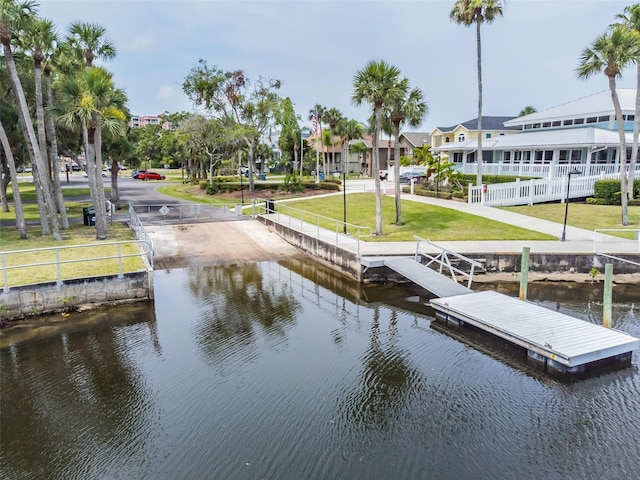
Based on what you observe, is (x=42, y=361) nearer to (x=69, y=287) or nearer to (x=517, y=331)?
(x=69, y=287)

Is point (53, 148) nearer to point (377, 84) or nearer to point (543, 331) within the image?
point (377, 84)

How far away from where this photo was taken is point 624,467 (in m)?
6.85

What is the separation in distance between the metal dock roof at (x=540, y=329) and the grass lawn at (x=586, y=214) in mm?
10267

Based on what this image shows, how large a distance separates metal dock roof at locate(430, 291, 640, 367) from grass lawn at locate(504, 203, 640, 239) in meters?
10.3

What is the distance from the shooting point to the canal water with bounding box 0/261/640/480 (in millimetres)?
6957

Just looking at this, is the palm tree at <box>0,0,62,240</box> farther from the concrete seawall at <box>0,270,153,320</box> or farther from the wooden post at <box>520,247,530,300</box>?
the wooden post at <box>520,247,530,300</box>

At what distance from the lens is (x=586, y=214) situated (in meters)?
23.9

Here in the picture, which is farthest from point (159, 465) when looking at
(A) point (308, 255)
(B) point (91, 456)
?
(A) point (308, 255)

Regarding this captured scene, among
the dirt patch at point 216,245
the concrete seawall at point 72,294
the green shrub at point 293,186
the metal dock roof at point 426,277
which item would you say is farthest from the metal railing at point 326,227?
the green shrub at point 293,186

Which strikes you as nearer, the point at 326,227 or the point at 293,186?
Result: the point at 326,227

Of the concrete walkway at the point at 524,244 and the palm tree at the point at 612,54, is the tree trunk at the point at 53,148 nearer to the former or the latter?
the concrete walkway at the point at 524,244

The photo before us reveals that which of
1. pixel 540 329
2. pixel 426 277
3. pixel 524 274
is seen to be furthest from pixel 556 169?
pixel 540 329

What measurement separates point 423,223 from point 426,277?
7943mm

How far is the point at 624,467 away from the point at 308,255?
569 inches
